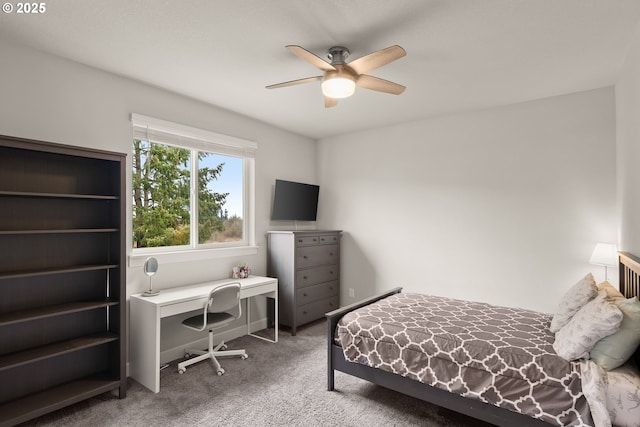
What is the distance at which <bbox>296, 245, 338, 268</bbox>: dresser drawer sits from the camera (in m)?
4.24

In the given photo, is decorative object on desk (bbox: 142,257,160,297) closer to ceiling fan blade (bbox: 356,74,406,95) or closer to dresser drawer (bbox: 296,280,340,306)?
dresser drawer (bbox: 296,280,340,306)

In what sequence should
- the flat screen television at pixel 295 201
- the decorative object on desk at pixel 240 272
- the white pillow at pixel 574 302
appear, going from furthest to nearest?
the flat screen television at pixel 295 201 < the decorative object on desk at pixel 240 272 < the white pillow at pixel 574 302

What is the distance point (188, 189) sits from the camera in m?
3.69

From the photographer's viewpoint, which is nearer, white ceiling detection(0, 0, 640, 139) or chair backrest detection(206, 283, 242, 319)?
white ceiling detection(0, 0, 640, 139)

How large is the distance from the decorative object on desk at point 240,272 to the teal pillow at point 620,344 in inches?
125

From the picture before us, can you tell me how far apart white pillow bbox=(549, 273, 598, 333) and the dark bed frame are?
245mm

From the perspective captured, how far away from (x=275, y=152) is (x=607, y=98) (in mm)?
3647

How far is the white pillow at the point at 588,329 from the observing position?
1788mm

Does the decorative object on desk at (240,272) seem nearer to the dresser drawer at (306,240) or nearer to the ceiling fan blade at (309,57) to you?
the dresser drawer at (306,240)

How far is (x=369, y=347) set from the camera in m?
2.51

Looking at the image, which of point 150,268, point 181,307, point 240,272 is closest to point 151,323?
point 181,307

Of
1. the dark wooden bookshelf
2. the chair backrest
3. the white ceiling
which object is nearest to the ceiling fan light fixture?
the white ceiling

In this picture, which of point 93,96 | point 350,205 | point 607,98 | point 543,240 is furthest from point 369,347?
point 607,98

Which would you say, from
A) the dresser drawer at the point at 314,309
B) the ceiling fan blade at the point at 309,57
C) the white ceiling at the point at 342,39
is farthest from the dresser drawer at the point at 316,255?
the ceiling fan blade at the point at 309,57
